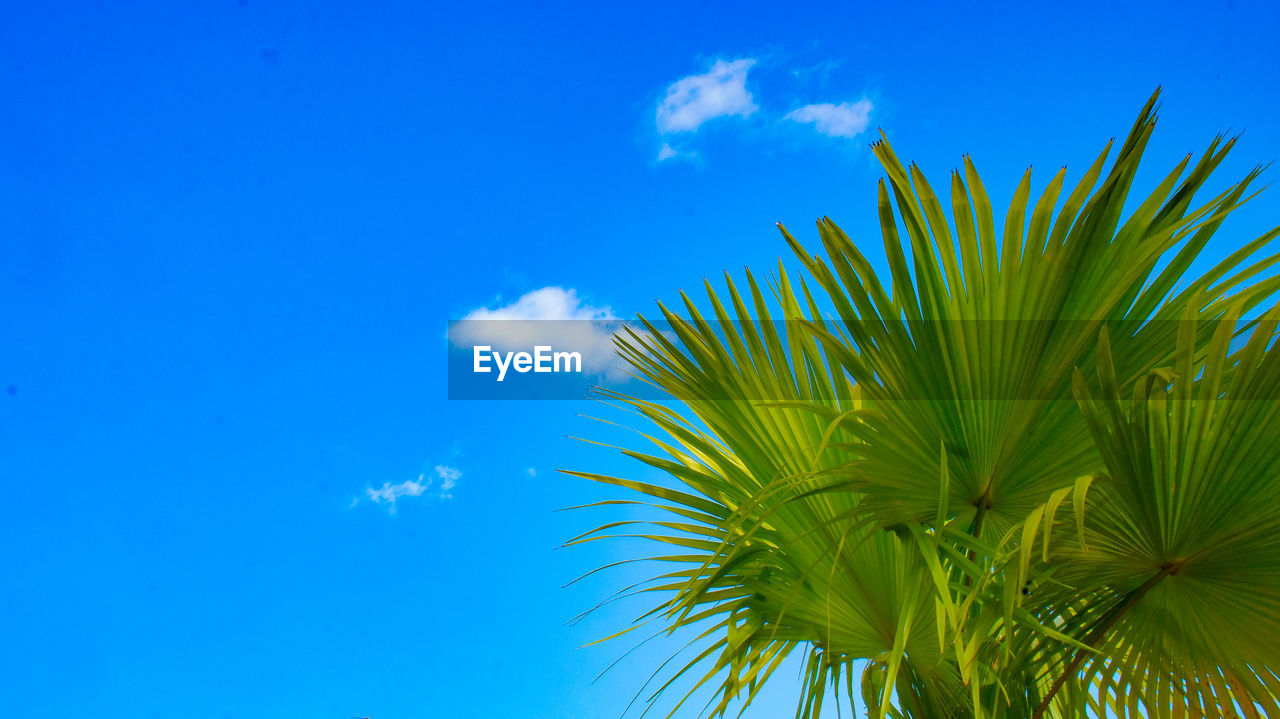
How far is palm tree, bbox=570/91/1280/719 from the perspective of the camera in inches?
63.7

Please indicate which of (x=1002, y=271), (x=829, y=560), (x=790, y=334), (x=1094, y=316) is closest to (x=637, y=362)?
(x=790, y=334)

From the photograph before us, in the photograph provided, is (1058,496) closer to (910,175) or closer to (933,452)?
(933,452)

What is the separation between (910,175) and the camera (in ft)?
6.61

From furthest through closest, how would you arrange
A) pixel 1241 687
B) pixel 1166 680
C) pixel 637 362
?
1. pixel 637 362
2. pixel 1166 680
3. pixel 1241 687

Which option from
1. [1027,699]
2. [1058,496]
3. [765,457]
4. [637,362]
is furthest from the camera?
[637,362]

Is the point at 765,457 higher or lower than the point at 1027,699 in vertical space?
higher

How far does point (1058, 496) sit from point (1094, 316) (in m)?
0.46

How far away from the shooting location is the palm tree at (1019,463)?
162 cm

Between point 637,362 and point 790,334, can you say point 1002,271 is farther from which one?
point 637,362

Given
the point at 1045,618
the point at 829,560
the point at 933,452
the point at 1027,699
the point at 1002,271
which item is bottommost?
the point at 1027,699

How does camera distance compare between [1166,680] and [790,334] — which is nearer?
[1166,680]

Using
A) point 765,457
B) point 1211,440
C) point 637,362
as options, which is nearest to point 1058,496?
point 1211,440

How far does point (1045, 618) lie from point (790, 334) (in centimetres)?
90

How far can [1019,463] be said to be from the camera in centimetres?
192
